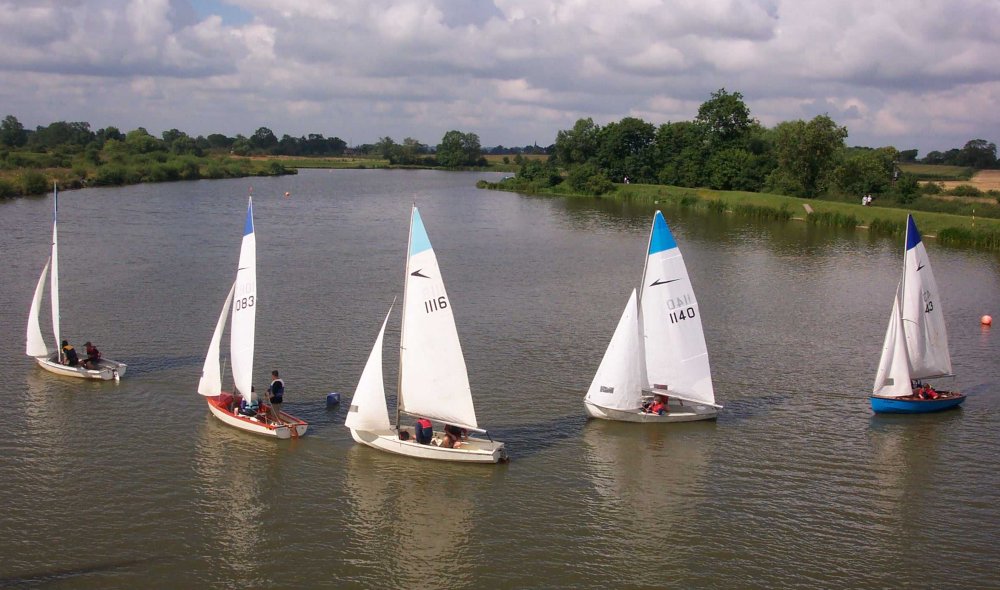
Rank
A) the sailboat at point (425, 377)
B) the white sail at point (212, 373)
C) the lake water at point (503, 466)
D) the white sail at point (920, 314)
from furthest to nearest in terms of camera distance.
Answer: the white sail at point (920, 314)
the white sail at point (212, 373)
the sailboat at point (425, 377)
the lake water at point (503, 466)

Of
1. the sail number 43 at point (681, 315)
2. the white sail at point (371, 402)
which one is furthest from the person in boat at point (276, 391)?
the sail number 43 at point (681, 315)

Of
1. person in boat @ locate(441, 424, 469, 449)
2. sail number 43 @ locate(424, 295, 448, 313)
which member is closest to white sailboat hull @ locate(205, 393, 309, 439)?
person in boat @ locate(441, 424, 469, 449)

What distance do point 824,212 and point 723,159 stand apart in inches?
1035

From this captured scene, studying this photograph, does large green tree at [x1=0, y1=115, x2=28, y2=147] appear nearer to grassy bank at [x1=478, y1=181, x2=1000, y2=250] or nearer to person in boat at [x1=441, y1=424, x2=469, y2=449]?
grassy bank at [x1=478, y1=181, x2=1000, y2=250]

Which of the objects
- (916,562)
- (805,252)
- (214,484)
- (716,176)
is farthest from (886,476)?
(716,176)

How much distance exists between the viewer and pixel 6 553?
17625 millimetres

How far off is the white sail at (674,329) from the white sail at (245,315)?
12119mm

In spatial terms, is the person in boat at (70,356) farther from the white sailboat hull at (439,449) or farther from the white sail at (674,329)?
the white sail at (674,329)

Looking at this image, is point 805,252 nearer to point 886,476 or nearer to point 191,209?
point 886,476

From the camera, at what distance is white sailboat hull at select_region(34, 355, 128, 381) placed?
27734 millimetres

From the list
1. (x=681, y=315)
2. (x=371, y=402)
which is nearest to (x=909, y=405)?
(x=681, y=315)

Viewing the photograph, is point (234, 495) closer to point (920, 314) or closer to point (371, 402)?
point (371, 402)

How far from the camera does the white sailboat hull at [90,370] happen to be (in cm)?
2773

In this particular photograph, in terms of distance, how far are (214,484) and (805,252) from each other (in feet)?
171
